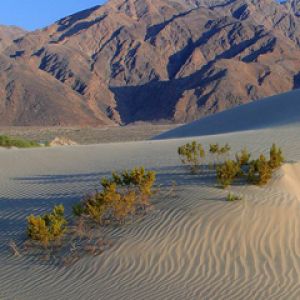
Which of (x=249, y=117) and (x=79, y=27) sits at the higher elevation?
(x=79, y=27)

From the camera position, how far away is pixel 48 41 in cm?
12675

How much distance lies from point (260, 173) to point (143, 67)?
103 meters

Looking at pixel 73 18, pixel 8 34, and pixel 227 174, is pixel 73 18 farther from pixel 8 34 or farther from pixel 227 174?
pixel 227 174

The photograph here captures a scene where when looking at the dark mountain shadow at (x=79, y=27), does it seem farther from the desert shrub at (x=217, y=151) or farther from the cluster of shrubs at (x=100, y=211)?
the cluster of shrubs at (x=100, y=211)

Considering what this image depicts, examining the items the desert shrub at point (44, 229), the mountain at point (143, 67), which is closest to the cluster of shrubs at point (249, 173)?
the desert shrub at point (44, 229)

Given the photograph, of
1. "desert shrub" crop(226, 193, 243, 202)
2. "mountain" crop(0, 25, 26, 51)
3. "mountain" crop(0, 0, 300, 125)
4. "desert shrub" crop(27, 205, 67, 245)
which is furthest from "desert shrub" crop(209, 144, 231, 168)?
"mountain" crop(0, 25, 26, 51)

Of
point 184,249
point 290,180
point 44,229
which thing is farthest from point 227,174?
point 44,229

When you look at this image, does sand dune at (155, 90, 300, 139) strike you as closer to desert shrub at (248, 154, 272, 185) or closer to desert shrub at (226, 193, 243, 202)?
desert shrub at (248, 154, 272, 185)

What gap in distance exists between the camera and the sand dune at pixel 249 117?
30969mm

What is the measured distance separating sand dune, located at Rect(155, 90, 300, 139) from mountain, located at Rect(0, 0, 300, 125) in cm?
5252

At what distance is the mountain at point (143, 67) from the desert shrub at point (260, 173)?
77.0m

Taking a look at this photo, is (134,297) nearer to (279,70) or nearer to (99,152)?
(99,152)

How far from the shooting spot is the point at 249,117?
1329 inches

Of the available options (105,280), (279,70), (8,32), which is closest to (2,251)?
(105,280)
